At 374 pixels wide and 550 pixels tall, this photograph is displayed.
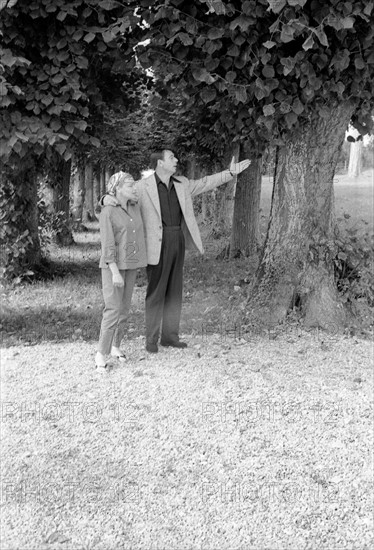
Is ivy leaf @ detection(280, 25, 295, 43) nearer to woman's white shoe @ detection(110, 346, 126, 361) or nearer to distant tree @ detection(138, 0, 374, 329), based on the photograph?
distant tree @ detection(138, 0, 374, 329)

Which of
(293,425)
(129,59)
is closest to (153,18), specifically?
(129,59)

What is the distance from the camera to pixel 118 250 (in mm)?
5406

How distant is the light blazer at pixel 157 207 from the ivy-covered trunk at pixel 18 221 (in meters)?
5.52

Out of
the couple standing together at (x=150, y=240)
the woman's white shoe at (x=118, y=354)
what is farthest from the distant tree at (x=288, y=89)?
the woman's white shoe at (x=118, y=354)

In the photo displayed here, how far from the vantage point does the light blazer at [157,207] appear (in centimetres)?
565

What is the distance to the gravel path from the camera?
10.5 ft

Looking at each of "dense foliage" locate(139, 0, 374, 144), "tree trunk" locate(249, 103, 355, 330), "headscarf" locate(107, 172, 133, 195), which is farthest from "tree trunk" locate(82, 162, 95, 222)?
"headscarf" locate(107, 172, 133, 195)

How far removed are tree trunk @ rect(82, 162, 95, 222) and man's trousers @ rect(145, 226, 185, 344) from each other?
19.9 m

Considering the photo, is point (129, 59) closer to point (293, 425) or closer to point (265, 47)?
point (265, 47)

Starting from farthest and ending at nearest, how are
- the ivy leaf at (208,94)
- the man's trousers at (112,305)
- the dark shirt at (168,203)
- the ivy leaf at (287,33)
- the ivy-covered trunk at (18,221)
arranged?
the ivy-covered trunk at (18,221)
the ivy leaf at (208,94)
the dark shirt at (168,203)
the man's trousers at (112,305)
the ivy leaf at (287,33)

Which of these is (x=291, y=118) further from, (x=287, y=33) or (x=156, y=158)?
(x=156, y=158)

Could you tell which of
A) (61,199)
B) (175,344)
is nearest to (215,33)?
(175,344)

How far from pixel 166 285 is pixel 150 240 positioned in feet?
1.82

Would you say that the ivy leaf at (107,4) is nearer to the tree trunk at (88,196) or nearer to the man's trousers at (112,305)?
the man's trousers at (112,305)
